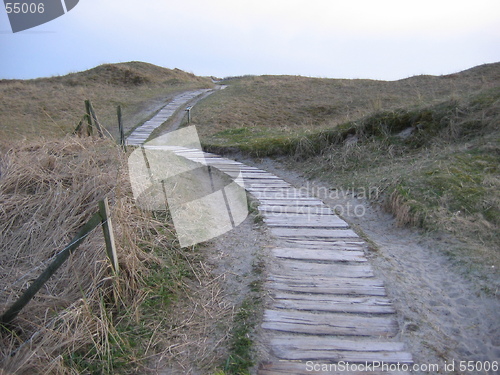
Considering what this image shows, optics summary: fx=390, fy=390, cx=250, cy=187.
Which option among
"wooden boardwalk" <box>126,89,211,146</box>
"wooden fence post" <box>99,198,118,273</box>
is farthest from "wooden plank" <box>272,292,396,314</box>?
"wooden boardwalk" <box>126,89,211,146</box>

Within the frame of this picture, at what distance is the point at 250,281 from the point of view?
370 centimetres

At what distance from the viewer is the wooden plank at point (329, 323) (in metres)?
2.94

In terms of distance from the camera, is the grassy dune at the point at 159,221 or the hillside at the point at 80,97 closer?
the grassy dune at the point at 159,221

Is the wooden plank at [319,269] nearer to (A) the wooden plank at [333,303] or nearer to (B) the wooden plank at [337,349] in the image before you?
(A) the wooden plank at [333,303]

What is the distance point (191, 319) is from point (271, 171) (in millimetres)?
4681

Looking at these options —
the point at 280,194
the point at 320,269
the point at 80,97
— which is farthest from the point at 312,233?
the point at 80,97

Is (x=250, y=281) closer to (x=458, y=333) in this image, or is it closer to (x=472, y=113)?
(x=458, y=333)

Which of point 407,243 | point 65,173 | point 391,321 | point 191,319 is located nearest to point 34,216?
point 65,173

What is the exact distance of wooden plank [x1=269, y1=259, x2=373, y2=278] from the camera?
3701mm

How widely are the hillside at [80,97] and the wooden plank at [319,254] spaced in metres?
7.20

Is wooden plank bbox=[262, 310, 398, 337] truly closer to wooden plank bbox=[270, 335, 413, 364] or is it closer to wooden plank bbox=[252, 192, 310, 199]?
wooden plank bbox=[270, 335, 413, 364]

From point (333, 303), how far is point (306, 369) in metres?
0.79

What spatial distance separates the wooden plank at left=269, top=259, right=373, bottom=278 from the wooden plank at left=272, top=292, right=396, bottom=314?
341 mm

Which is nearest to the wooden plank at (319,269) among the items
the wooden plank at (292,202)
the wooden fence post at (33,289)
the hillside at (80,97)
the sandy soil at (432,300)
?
the sandy soil at (432,300)
